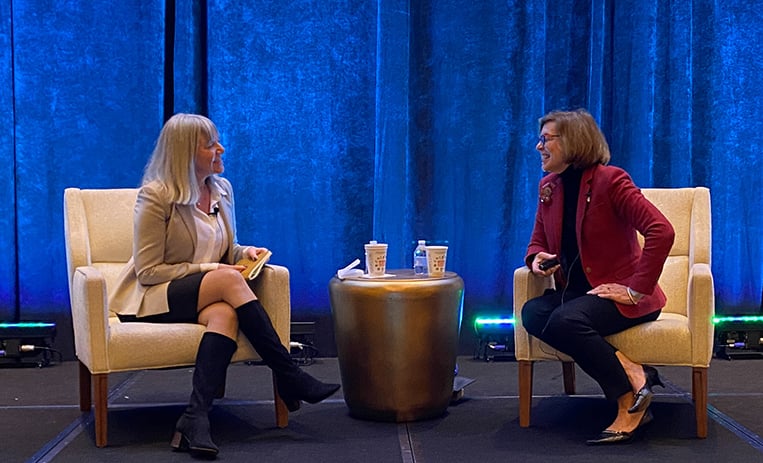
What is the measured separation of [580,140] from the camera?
2904mm

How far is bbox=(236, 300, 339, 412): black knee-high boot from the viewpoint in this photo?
2.80 m

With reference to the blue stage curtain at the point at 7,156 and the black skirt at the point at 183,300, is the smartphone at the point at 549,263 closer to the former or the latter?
the black skirt at the point at 183,300

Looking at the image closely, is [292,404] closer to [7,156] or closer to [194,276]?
[194,276]

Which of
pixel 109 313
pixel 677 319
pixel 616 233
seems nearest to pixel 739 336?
pixel 677 319

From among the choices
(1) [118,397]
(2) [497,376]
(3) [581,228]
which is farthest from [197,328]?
(2) [497,376]

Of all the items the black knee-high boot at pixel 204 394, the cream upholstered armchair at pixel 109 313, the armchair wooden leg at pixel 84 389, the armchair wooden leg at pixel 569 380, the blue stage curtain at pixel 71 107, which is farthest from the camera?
the blue stage curtain at pixel 71 107

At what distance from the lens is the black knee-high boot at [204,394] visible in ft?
8.52

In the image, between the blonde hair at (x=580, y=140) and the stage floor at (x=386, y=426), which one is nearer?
the stage floor at (x=386, y=426)

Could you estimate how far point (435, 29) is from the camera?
420 centimetres

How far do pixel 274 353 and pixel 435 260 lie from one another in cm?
64

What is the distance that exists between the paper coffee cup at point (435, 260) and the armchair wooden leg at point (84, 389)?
1.25 metres

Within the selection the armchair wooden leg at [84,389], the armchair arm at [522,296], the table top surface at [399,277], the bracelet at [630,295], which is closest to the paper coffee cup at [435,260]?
the table top surface at [399,277]

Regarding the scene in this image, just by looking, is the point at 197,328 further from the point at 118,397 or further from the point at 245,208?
the point at 245,208

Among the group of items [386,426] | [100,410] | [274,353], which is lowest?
[386,426]
